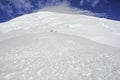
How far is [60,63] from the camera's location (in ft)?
24.8

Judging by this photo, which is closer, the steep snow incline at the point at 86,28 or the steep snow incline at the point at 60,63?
the steep snow incline at the point at 60,63

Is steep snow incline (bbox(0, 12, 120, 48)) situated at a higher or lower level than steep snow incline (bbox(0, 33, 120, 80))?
lower

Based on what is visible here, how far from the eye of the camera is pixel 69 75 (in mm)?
6410

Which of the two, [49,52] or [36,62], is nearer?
[36,62]

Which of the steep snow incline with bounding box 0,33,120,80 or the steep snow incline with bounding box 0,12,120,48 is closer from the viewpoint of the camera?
the steep snow incline with bounding box 0,33,120,80

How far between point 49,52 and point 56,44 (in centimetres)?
160

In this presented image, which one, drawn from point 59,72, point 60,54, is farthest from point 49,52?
point 59,72

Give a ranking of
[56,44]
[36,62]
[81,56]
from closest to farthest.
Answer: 1. [36,62]
2. [81,56]
3. [56,44]

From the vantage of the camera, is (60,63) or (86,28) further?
(86,28)

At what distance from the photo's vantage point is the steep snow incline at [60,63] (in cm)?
645

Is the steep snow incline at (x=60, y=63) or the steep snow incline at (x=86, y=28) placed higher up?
the steep snow incline at (x=60, y=63)

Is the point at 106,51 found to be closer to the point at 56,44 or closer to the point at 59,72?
the point at 56,44

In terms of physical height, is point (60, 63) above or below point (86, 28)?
above

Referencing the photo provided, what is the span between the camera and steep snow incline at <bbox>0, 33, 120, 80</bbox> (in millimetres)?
6449
